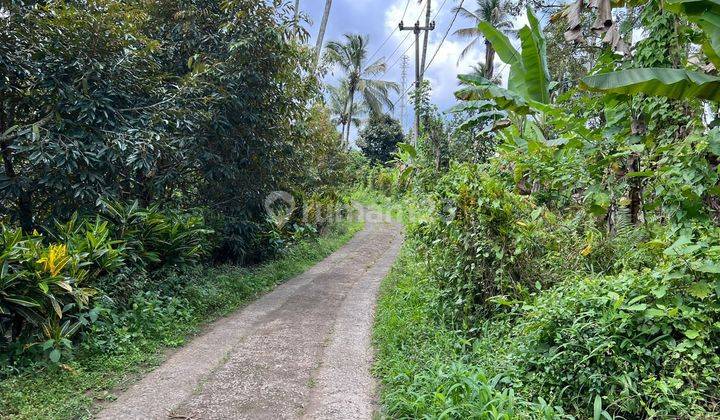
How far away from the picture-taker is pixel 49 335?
3.70 metres

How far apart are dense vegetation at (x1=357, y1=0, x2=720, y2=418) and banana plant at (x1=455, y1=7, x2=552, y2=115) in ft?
0.08

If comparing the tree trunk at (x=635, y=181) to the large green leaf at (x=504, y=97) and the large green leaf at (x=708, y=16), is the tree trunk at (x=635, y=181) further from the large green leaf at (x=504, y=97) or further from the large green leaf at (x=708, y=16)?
the large green leaf at (x=504, y=97)

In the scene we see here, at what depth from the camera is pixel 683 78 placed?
3195 mm

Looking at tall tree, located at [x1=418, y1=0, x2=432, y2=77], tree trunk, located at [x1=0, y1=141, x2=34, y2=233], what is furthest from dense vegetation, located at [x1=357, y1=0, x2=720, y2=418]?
tall tree, located at [x1=418, y1=0, x2=432, y2=77]

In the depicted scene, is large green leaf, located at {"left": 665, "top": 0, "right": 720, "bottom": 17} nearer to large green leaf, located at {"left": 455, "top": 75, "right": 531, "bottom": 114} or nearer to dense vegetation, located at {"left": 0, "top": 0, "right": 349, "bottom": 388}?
large green leaf, located at {"left": 455, "top": 75, "right": 531, "bottom": 114}

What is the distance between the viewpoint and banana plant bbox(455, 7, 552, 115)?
571cm

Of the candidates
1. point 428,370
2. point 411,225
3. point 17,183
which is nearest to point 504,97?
point 411,225

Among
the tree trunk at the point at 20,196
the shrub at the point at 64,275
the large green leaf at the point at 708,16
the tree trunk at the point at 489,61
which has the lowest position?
the shrub at the point at 64,275

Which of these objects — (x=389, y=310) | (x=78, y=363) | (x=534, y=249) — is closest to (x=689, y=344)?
(x=534, y=249)

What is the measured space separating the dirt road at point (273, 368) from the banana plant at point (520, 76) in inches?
133

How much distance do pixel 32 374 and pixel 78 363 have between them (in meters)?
0.34

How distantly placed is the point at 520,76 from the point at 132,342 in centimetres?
608

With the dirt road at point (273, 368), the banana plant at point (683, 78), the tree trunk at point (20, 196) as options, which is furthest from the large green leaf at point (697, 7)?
the tree trunk at point (20, 196)

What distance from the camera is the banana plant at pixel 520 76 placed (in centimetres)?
571
